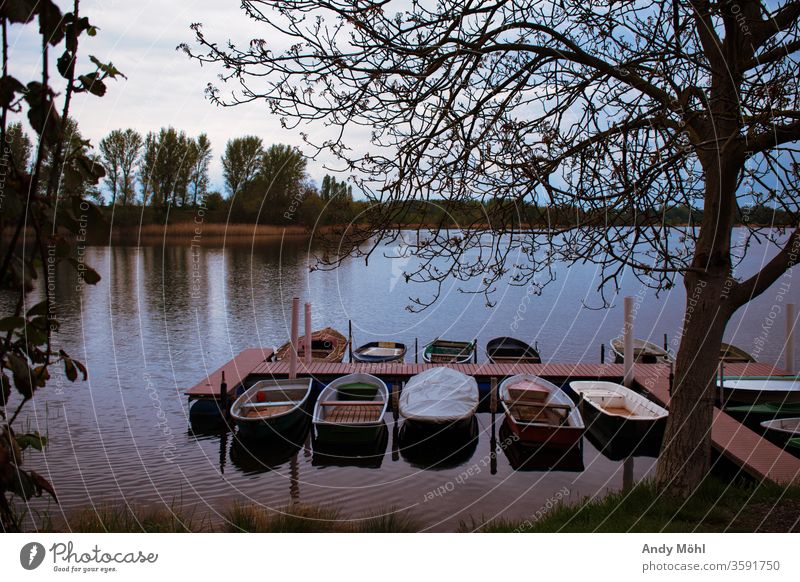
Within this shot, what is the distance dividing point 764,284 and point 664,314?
23.5 m

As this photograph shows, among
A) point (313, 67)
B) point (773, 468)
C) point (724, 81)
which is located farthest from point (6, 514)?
point (773, 468)

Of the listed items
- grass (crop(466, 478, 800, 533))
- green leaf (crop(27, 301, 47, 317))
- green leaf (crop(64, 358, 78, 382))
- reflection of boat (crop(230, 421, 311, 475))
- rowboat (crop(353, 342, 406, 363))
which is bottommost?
reflection of boat (crop(230, 421, 311, 475))

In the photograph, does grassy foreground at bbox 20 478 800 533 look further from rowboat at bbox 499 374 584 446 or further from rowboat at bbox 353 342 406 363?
rowboat at bbox 353 342 406 363

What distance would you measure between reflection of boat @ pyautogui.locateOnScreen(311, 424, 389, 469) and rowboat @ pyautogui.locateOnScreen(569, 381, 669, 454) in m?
4.50

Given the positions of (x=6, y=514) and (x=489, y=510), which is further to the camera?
(x=489, y=510)

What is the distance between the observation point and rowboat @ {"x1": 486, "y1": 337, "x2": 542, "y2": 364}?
685 inches

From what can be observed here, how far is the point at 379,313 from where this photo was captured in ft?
89.0

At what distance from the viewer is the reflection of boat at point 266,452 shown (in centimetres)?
1182

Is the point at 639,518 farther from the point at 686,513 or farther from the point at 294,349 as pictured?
the point at 294,349

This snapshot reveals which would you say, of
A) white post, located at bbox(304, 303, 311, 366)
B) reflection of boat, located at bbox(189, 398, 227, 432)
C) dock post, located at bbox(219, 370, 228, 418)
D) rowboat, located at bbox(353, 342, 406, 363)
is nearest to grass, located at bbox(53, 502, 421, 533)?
dock post, located at bbox(219, 370, 228, 418)

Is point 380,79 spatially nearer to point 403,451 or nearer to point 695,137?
point 695,137

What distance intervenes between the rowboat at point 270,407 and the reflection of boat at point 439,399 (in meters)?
2.27

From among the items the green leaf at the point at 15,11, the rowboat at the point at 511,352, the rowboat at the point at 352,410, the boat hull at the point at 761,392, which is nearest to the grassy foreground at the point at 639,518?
the green leaf at the point at 15,11

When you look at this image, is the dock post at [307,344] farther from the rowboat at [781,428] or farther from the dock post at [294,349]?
the rowboat at [781,428]
